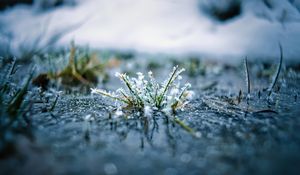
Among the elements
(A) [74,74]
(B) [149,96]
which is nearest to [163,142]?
(B) [149,96]

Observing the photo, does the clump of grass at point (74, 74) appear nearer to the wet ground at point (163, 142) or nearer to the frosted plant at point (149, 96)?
the wet ground at point (163, 142)

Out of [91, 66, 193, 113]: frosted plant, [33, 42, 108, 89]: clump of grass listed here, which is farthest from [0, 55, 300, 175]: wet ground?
[33, 42, 108, 89]: clump of grass

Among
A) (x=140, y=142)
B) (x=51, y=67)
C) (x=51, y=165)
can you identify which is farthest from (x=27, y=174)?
(x=51, y=67)

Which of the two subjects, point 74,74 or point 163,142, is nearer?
point 163,142

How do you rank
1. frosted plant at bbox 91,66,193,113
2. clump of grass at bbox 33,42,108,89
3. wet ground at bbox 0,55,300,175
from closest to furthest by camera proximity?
wet ground at bbox 0,55,300,175, frosted plant at bbox 91,66,193,113, clump of grass at bbox 33,42,108,89

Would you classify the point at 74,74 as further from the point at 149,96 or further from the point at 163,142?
the point at 163,142

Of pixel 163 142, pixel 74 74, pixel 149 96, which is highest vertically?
pixel 74 74

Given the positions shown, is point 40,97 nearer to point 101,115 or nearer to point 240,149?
point 101,115

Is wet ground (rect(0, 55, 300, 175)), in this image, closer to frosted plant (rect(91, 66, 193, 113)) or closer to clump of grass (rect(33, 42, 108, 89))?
frosted plant (rect(91, 66, 193, 113))

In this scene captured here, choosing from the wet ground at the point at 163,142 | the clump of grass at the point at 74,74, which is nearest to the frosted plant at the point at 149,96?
the wet ground at the point at 163,142
